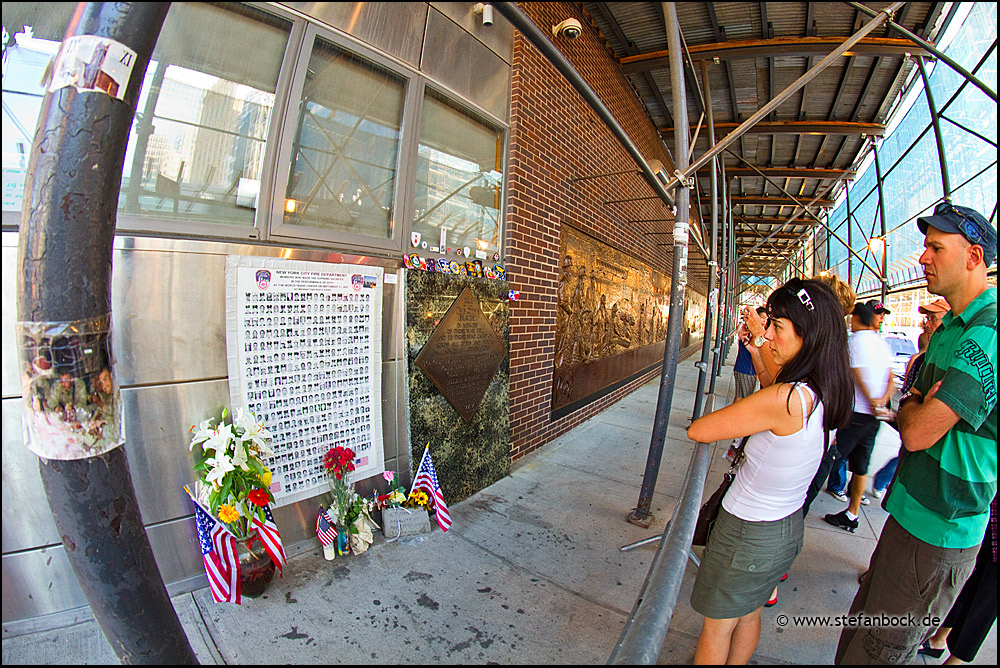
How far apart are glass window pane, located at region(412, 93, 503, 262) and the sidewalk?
2.57 metres

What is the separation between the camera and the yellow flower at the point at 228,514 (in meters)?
2.41

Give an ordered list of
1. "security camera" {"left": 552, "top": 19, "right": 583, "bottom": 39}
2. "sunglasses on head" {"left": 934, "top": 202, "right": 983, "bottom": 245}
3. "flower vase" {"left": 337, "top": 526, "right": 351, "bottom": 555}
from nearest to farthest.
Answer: "sunglasses on head" {"left": 934, "top": 202, "right": 983, "bottom": 245} < "flower vase" {"left": 337, "top": 526, "right": 351, "bottom": 555} < "security camera" {"left": 552, "top": 19, "right": 583, "bottom": 39}

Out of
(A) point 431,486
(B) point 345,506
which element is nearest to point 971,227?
(A) point 431,486

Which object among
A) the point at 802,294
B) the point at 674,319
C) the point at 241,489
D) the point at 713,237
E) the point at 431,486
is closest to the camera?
the point at 802,294

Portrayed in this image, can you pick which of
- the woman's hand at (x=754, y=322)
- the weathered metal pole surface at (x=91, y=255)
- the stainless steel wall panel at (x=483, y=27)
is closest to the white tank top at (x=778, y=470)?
the woman's hand at (x=754, y=322)

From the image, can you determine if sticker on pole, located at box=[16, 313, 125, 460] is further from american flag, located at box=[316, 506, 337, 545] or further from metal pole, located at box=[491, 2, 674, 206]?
american flag, located at box=[316, 506, 337, 545]

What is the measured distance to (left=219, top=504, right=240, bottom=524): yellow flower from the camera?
94.8 inches

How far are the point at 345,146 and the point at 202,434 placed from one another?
2324 millimetres

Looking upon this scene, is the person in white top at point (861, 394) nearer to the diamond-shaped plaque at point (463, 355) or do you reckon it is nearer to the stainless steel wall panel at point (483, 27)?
the diamond-shaped plaque at point (463, 355)

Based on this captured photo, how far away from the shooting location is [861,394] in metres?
2.89

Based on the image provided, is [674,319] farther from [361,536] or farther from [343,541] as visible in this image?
[343,541]

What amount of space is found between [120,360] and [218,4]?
2.35m

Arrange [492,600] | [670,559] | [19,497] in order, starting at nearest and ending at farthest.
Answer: [670,559], [19,497], [492,600]

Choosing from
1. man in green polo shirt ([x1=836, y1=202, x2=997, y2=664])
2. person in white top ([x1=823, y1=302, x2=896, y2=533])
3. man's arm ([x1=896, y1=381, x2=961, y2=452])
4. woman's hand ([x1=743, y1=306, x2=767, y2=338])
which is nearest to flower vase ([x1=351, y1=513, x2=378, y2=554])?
man in green polo shirt ([x1=836, y1=202, x2=997, y2=664])
